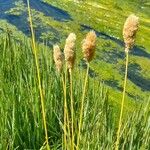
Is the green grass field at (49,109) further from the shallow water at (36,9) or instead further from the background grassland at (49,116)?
the shallow water at (36,9)

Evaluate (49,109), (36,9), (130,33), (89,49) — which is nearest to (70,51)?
(89,49)

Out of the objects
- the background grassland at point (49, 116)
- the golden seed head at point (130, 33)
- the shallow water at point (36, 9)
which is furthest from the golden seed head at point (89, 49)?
the shallow water at point (36, 9)

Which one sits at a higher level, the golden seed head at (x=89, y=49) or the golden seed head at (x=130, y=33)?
the golden seed head at (x=130, y=33)

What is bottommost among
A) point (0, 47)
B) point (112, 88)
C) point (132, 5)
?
point (132, 5)

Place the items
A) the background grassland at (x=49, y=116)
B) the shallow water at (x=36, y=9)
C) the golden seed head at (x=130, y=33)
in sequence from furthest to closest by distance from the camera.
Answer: the shallow water at (x=36, y=9), the background grassland at (x=49, y=116), the golden seed head at (x=130, y=33)

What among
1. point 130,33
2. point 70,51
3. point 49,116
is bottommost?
point 49,116

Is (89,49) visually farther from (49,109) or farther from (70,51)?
(49,109)

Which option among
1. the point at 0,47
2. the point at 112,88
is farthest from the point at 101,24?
the point at 0,47

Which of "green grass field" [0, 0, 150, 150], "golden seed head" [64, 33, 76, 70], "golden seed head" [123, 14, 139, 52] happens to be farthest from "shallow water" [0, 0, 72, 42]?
"golden seed head" [123, 14, 139, 52]

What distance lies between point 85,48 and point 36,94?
8.41 feet

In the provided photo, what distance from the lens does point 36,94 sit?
5.52 meters

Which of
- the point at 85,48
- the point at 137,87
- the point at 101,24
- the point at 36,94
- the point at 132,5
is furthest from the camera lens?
the point at 132,5

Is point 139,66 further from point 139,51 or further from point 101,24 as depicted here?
point 101,24

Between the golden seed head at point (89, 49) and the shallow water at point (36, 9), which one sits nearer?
the golden seed head at point (89, 49)
